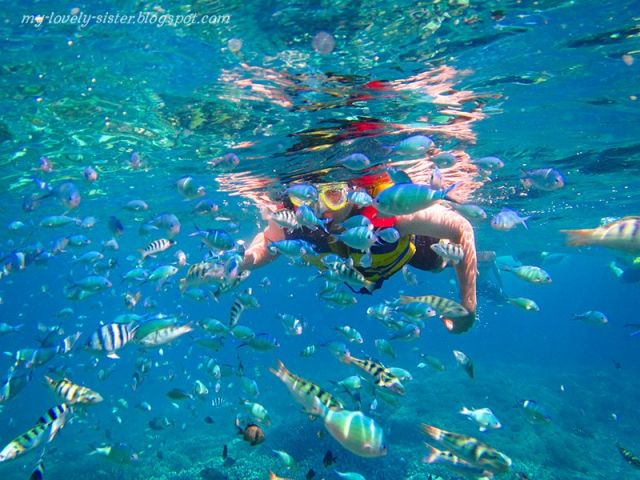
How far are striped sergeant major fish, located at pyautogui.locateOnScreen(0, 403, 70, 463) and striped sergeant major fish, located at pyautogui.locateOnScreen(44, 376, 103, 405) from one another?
659 millimetres

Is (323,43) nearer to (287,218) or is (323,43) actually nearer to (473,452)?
(287,218)

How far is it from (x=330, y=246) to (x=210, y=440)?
19580 millimetres

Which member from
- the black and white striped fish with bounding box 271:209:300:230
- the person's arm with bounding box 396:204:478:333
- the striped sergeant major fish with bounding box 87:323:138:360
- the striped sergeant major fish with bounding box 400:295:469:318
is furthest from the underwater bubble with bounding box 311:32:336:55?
the striped sergeant major fish with bounding box 87:323:138:360

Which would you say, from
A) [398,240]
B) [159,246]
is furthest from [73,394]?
[398,240]

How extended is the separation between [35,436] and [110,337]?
1.60 metres

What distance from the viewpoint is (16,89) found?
1145 centimetres

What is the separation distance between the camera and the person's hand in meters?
5.05

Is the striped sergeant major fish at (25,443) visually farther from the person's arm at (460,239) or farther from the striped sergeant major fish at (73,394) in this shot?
Result: the person's arm at (460,239)

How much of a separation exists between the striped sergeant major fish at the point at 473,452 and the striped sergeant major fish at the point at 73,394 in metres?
5.31

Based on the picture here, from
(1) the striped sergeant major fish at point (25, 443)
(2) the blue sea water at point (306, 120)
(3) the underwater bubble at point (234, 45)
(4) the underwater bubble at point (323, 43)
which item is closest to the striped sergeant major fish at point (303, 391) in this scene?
(2) the blue sea water at point (306, 120)

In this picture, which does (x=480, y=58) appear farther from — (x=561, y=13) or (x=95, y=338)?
(x=95, y=338)

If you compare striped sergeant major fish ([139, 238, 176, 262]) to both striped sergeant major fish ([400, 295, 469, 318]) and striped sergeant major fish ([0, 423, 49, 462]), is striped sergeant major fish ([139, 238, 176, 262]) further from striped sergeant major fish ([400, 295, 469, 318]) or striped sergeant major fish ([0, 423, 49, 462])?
striped sergeant major fish ([400, 295, 469, 318])

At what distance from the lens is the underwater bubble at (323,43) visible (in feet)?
28.8

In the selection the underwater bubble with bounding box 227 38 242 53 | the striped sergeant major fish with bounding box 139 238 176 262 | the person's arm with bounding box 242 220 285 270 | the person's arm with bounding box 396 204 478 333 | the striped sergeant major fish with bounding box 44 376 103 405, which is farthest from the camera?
the underwater bubble with bounding box 227 38 242 53
